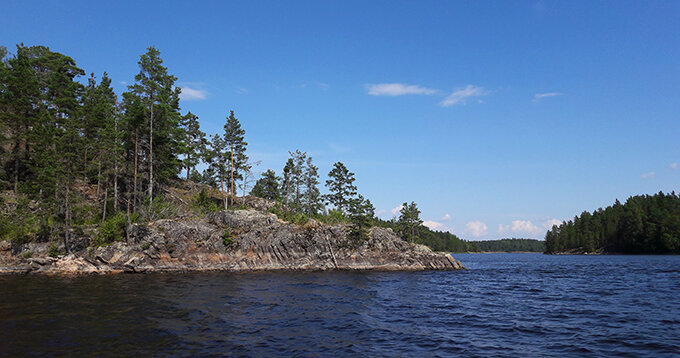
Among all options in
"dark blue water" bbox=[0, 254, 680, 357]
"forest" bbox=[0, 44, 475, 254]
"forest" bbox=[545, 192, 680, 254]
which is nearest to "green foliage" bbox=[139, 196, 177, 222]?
"forest" bbox=[0, 44, 475, 254]

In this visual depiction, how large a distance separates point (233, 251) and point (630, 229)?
15381 centimetres

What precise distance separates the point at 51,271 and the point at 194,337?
1533 inches

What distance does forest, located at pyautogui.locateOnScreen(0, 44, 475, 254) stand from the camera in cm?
4656

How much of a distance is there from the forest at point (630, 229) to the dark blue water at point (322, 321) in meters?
125

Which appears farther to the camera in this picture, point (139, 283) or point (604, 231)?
point (604, 231)

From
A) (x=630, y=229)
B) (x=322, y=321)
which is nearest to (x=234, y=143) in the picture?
(x=322, y=321)

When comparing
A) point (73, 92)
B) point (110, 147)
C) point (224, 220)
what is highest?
point (73, 92)

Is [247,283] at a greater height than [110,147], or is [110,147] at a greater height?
[110,147]

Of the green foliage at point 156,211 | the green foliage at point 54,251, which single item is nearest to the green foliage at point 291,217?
the green foliage at point 156,211

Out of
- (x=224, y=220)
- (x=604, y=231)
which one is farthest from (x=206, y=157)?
(x=604, y=231)

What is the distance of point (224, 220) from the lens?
184ft

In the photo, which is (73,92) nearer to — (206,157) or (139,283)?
(206,157)

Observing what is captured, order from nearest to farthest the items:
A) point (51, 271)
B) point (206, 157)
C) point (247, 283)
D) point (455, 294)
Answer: point (455, 294)
point (247, 283)
point (51, 271)
point (206, 157)

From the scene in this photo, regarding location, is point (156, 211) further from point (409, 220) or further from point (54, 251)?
point (409, 220)
